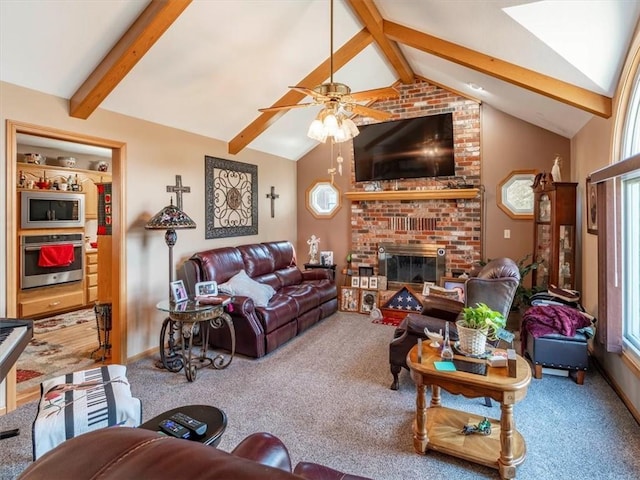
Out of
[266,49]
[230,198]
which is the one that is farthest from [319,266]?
[266,49]

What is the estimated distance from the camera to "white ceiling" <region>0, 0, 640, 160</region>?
2.46 m

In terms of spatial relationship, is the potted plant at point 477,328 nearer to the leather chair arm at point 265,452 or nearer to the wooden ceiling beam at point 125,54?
the leather chair arm at point 265,452

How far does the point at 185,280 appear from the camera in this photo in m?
4.13

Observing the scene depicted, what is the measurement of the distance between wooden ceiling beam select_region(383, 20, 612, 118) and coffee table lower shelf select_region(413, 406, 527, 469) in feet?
8.66

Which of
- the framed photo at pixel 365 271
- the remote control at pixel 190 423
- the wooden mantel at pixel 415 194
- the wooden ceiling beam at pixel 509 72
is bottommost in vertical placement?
the remote control at pixel 190 423

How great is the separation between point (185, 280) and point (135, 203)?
102 cm

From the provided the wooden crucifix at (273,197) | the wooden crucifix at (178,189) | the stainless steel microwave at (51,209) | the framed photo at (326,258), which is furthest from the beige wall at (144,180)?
the stainless steel microwave at (51,209)

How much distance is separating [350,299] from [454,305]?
8.44 feet

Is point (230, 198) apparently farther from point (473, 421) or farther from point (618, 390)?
point (618, 390)

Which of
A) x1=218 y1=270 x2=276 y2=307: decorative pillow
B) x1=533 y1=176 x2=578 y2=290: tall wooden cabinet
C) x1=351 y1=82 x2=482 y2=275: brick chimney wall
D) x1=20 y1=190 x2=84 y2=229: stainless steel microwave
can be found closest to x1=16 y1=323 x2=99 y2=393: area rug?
x1=218 y1=270 x2=276 y2=307: decorative pillow

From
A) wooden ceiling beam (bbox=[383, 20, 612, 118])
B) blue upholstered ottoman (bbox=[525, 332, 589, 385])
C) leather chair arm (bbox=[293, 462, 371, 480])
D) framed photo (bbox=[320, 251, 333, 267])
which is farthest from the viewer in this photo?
framed photo (bbox=[320, 251, 333, 267])

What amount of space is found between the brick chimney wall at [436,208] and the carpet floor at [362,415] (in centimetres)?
224

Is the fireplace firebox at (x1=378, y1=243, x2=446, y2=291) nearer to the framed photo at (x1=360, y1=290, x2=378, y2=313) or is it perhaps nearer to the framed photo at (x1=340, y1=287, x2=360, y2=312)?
the framed photo at (x1=360, y1=290, x2=378, y2=313)

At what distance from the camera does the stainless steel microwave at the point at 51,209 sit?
498 cm
